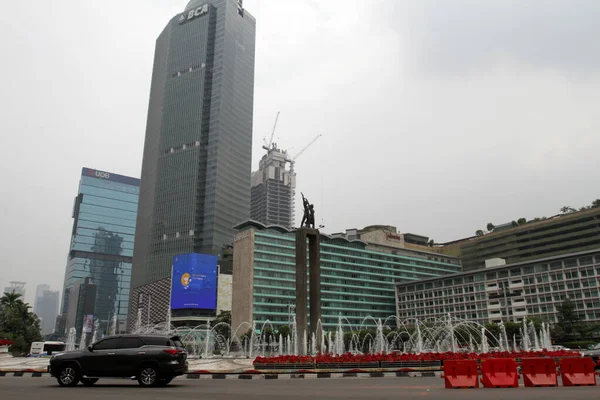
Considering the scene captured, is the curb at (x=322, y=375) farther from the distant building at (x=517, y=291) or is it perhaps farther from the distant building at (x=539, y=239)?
the distant building at (x=539, y=239)

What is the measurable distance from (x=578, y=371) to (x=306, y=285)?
24727mm

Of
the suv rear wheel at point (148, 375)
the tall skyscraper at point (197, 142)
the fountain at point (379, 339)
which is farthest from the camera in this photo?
the tall skyscraper at point (197, 142)

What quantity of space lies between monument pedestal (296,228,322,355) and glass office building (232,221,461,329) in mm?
77791

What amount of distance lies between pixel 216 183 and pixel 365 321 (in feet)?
245

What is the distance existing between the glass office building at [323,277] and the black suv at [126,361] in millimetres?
99874

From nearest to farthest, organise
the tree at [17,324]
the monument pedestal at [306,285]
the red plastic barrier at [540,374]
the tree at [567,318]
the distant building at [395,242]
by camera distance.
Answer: the red plastic barrier at [540,374] < the monument pedestal at [306,285] < the tree at [17,324] < the tree at [567,318] < the distant building at [395,242]

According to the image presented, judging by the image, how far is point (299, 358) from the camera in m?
26.4

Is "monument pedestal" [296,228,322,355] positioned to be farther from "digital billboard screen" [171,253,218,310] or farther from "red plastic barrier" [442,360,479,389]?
"digital billboard screen" [171,253,218,310]

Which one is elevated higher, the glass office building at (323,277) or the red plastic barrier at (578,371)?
the glass office building at (323,277)

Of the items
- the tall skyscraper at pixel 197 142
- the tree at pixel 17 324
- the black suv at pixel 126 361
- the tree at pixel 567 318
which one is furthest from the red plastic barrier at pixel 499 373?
the tall skyscraper at pixel 197 142

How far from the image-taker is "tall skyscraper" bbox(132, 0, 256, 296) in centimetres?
16762

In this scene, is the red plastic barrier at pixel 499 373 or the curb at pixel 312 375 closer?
the red plastic barrier at pixel 499 373

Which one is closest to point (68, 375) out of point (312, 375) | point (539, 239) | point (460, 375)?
point (312, 375)

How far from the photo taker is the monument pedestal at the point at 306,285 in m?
37.4
